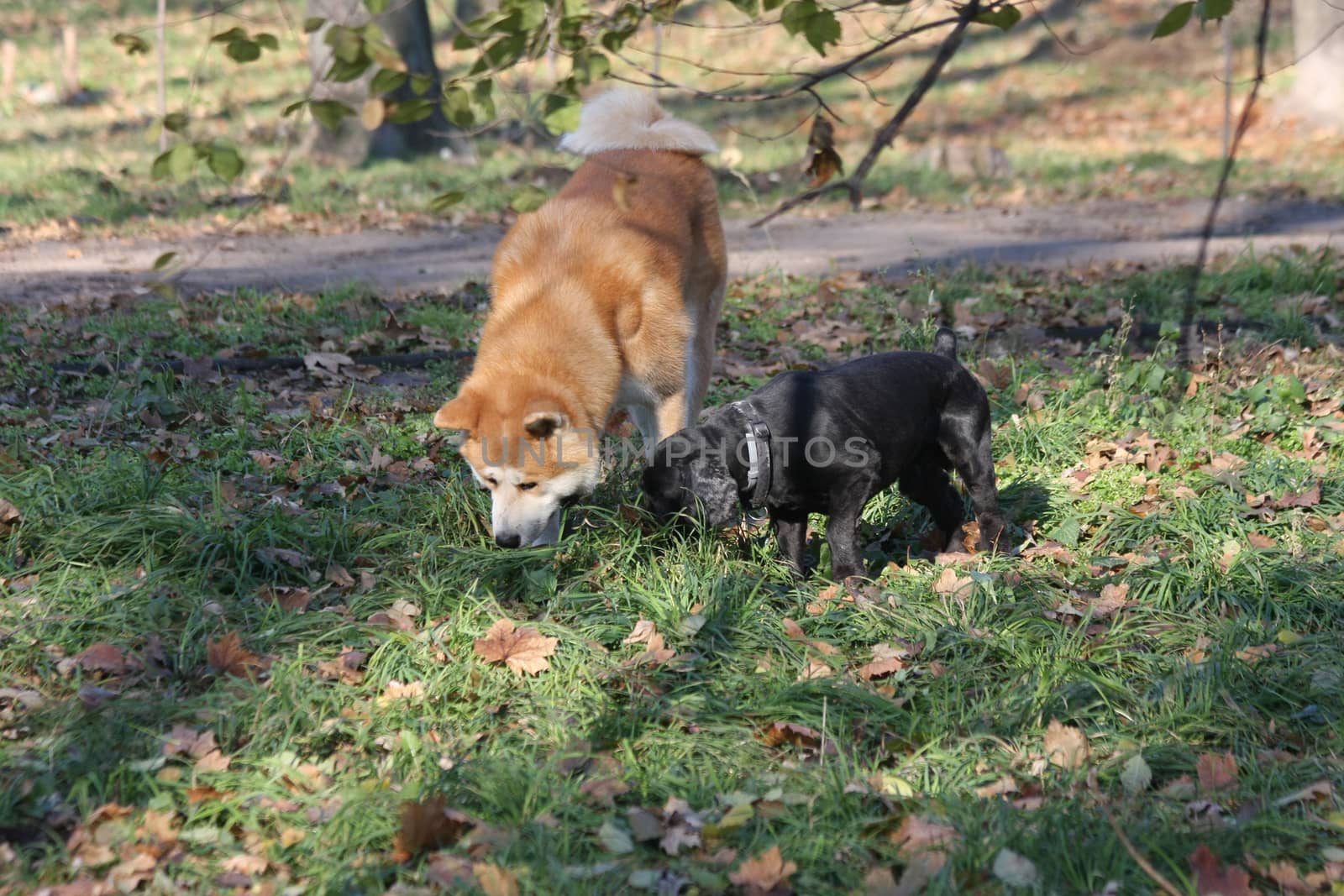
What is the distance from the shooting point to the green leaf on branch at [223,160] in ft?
8.02

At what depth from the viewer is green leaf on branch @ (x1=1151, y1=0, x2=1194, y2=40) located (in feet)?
9.23

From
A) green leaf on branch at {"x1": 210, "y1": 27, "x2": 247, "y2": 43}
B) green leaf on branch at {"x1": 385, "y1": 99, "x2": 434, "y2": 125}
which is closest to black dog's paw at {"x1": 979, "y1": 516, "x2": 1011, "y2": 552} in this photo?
green leaf on branch at {"x1": 385, "y1": 99, "x2": 434, "y2": 125}

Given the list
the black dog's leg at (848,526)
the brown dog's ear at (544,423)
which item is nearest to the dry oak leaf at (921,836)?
the black dog's leg at (848,526)

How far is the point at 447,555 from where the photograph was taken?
4312mm

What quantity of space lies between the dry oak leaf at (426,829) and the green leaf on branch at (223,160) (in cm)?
159

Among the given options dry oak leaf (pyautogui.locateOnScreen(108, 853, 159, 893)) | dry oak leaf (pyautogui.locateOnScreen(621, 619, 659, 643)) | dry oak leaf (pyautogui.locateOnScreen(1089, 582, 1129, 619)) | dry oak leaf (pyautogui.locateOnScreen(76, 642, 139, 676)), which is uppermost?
dry oak leaf (pyautogui.locateOnScreen(76, 642, 139, 676))

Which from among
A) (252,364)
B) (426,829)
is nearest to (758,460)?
(426,829)

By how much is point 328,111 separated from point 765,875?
2042mm

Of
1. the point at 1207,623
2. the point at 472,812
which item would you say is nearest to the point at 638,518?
the point at 472,812

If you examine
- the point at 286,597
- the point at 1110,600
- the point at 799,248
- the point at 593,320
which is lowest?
the point at 799,248

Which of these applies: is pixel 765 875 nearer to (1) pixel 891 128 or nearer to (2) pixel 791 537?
(2) pixel 791 537

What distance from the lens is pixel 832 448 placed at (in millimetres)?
4355

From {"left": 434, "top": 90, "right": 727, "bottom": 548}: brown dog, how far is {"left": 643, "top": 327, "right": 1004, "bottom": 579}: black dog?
457 millimetres

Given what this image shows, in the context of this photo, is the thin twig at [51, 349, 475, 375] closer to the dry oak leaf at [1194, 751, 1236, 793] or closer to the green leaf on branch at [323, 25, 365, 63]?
the green leaf on branch at [323, 25, 365, 63]
